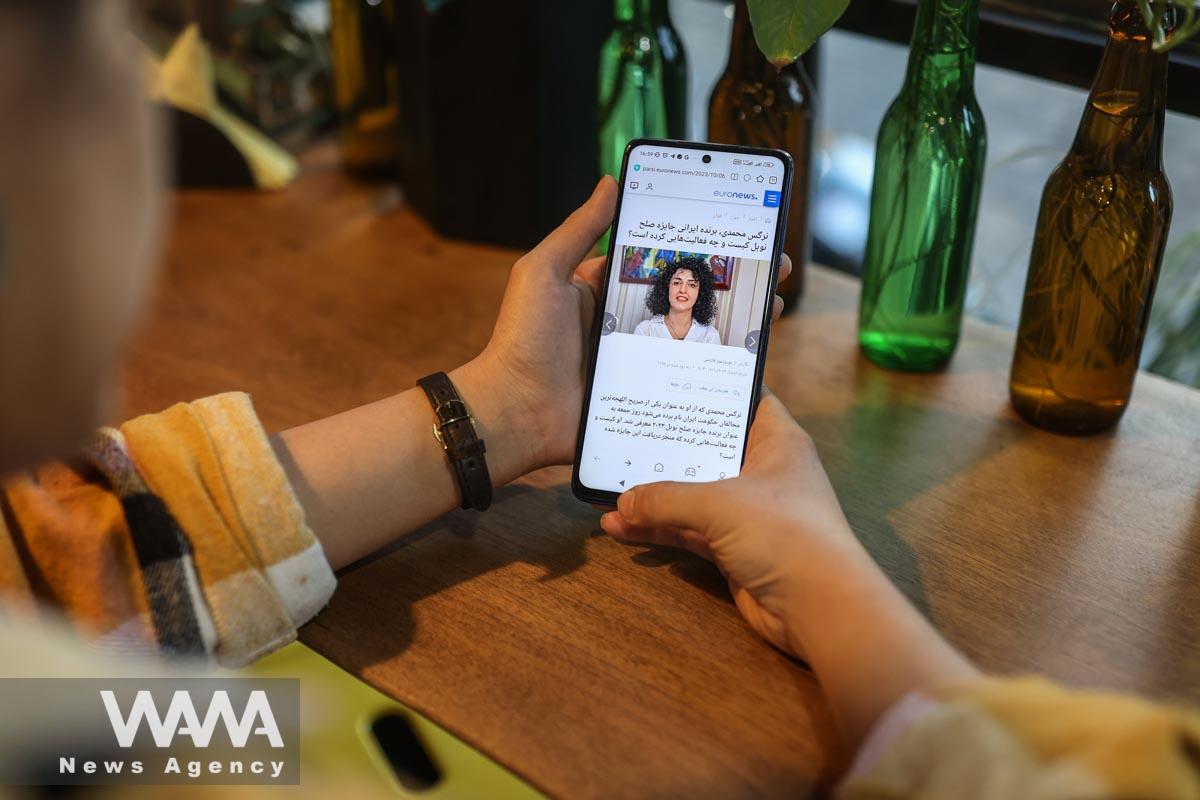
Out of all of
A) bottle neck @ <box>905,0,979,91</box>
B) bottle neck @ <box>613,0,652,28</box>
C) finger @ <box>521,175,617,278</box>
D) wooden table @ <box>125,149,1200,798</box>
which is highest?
bottle neck @ <box>613,0,652,28</box>

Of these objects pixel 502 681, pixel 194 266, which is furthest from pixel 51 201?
pixel 194 266

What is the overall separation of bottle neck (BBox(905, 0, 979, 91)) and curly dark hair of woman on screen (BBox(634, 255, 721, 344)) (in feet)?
0.84

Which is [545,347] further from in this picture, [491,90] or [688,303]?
[491,90]

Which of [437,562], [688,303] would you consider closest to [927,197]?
[688,303]

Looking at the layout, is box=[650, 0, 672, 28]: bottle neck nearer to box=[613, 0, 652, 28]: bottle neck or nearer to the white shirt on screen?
box=[613, 0, 652, 28]: bottle neck

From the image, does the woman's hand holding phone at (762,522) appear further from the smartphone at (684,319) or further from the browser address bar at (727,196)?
the browser address bar at (727,196)

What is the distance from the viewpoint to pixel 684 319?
2.55ft

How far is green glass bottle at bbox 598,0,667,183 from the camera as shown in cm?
99

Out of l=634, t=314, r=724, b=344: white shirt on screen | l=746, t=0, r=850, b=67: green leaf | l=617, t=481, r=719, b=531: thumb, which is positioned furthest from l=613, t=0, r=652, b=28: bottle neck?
l=617, t=481, r=719, b=531: thumb

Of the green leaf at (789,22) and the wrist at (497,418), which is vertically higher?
the green leaf at (789,22)

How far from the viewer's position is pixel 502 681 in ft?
2.17

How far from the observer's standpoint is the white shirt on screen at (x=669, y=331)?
78cm

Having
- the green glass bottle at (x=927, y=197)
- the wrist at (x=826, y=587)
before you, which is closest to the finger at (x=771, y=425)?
the wrist at (x=826, y=587)

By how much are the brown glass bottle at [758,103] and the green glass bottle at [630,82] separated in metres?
0.07
